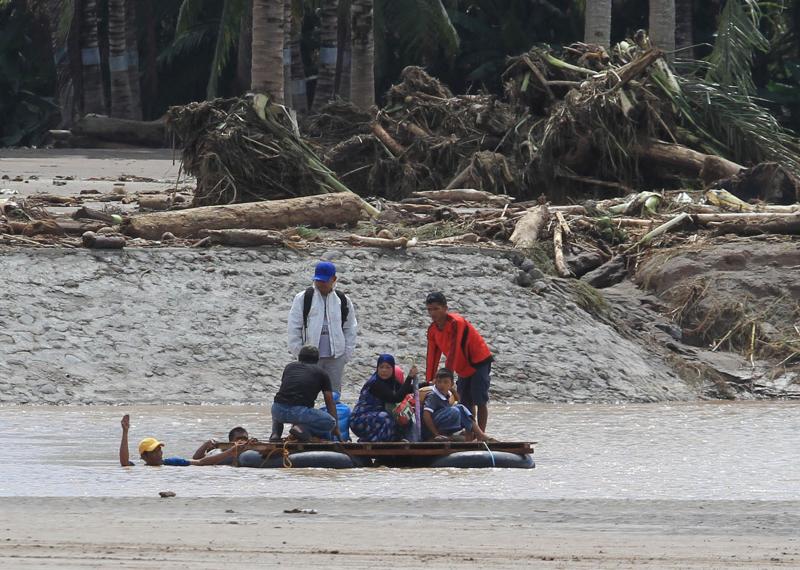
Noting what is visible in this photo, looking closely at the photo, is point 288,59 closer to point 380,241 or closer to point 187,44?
point 187,44

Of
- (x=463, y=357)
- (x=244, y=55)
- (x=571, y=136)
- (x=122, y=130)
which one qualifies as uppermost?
(x=244, y=55)

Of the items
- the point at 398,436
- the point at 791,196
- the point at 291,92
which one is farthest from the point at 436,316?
the point at 291,92

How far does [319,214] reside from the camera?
62.0ft

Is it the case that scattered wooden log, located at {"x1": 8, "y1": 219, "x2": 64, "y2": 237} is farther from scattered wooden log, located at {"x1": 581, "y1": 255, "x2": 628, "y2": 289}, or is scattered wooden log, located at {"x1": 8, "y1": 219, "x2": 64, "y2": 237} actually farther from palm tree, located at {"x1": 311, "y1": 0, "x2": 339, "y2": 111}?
palm tree, located at {"x1": 311, "y1": 0, "x2": 339, "y2": 111}

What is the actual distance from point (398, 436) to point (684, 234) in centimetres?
870

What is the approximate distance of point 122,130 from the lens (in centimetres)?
3322

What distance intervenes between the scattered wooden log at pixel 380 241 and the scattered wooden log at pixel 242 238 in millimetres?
825

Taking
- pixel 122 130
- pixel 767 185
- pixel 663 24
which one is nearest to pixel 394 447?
pixel 767 185

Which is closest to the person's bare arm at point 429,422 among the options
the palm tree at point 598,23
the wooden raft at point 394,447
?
the wooden raft at point 394,447

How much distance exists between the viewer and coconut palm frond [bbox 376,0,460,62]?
32312 millimetres

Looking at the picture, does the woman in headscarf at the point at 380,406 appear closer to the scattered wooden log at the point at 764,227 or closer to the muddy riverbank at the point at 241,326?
the muddy riverbank at the point at 241,326

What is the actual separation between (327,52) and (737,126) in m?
11.9

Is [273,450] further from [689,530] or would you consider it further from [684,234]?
[684,234]

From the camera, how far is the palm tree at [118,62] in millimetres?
34219
